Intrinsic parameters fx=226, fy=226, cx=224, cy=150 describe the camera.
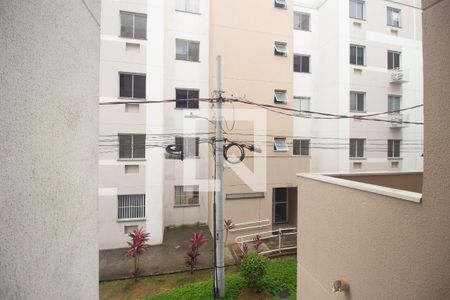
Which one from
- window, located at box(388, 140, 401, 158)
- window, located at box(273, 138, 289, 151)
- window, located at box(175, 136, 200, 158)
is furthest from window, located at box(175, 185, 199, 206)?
window, located at box(388, 140, 401, 158)

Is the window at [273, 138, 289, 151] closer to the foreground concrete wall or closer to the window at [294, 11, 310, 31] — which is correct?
the window at [294, 11, 310, 31]

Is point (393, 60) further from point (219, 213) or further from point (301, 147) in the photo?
point (219, 213)

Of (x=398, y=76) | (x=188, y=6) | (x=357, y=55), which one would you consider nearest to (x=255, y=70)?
(x=188, y=6)

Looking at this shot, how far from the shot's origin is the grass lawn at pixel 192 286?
589 centimetres

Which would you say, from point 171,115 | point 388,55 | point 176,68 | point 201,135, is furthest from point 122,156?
point 388,55

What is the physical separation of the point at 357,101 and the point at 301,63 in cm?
334

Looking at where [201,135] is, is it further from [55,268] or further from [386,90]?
[386,90]

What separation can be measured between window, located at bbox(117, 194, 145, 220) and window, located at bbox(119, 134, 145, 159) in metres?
1.59

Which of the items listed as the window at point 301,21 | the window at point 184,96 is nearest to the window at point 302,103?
the window at point 301,21

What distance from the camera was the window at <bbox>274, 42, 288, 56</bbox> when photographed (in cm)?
991

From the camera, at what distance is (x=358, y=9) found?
1097 cm

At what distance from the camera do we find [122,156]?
856 centimetres

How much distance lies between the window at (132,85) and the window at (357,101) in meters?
9.61

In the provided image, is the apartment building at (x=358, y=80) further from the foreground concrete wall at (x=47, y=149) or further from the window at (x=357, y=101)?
the foreground concrete wall at (x=47, y=149)
